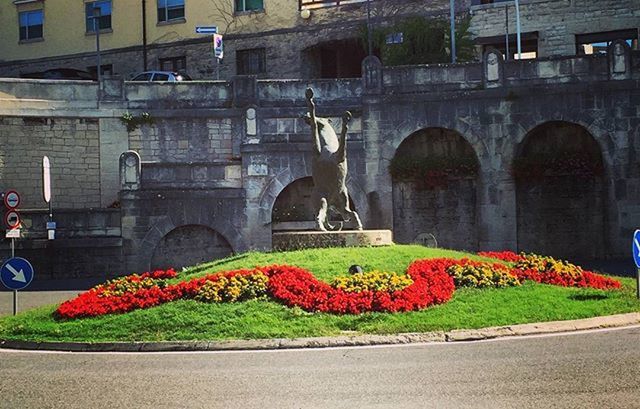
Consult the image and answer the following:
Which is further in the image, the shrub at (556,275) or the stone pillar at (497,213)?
the stone pillar at (497,213)

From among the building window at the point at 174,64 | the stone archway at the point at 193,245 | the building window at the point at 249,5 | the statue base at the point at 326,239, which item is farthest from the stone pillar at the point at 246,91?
the statue base at the point at 326,239

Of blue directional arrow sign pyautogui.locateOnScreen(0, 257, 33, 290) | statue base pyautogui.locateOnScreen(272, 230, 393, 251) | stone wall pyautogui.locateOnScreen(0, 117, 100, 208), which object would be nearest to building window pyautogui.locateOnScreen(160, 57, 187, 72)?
stone wall pyautogui.locateOnScreen(0, 117, 100, 208)

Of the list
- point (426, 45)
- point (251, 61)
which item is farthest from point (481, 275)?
point (251, 61)

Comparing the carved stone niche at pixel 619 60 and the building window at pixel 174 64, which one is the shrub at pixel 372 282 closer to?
the carved stone niche at pixel 619 60

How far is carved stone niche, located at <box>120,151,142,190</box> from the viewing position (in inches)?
1257

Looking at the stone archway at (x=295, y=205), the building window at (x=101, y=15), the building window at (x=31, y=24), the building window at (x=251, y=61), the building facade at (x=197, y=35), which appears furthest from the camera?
the building window at (x=31, y=24)

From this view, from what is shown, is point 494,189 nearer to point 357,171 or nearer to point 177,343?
point 357,171

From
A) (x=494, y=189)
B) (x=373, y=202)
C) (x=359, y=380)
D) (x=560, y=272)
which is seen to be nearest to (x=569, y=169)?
(x=494, y=189)

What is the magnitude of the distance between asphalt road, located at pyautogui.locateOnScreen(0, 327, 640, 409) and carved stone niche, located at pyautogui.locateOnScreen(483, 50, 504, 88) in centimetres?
1951

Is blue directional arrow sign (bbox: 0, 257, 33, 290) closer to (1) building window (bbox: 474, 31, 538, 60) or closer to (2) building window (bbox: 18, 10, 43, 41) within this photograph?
(1) building window (bbox: 474, 31, 538, 60)

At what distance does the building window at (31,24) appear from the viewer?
163 ft

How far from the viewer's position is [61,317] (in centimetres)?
1667

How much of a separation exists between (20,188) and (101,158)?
3.25 metres

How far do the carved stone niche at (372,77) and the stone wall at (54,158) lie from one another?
10.5 meters
